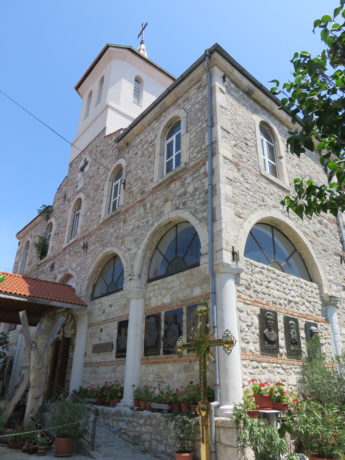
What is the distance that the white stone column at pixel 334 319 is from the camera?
29.3 ft

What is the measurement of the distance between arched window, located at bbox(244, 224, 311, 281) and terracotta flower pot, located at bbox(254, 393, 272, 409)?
9.94ft

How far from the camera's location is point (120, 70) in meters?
16.4

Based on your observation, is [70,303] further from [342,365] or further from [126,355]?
[342,365]

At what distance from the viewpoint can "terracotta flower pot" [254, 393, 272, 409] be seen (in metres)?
5.86

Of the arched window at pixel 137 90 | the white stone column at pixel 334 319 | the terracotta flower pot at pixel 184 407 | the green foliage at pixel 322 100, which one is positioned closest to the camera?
the green foliage at pixel 322 100

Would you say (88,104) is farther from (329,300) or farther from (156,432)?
(156,432)

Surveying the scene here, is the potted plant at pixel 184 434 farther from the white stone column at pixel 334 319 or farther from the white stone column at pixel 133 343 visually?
the white stone column at pixel 334 319

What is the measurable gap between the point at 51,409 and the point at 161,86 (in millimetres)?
15442

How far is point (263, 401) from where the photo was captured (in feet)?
19.3

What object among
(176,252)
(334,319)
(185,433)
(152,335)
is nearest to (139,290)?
(152,335)

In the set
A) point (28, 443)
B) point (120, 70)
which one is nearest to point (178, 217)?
point (28, 443)

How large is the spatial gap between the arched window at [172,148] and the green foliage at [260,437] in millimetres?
6500

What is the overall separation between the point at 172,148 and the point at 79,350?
22.7 ft

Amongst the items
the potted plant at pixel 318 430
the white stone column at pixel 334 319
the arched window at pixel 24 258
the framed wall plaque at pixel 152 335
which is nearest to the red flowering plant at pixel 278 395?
the potted plant at pixel 318 430
